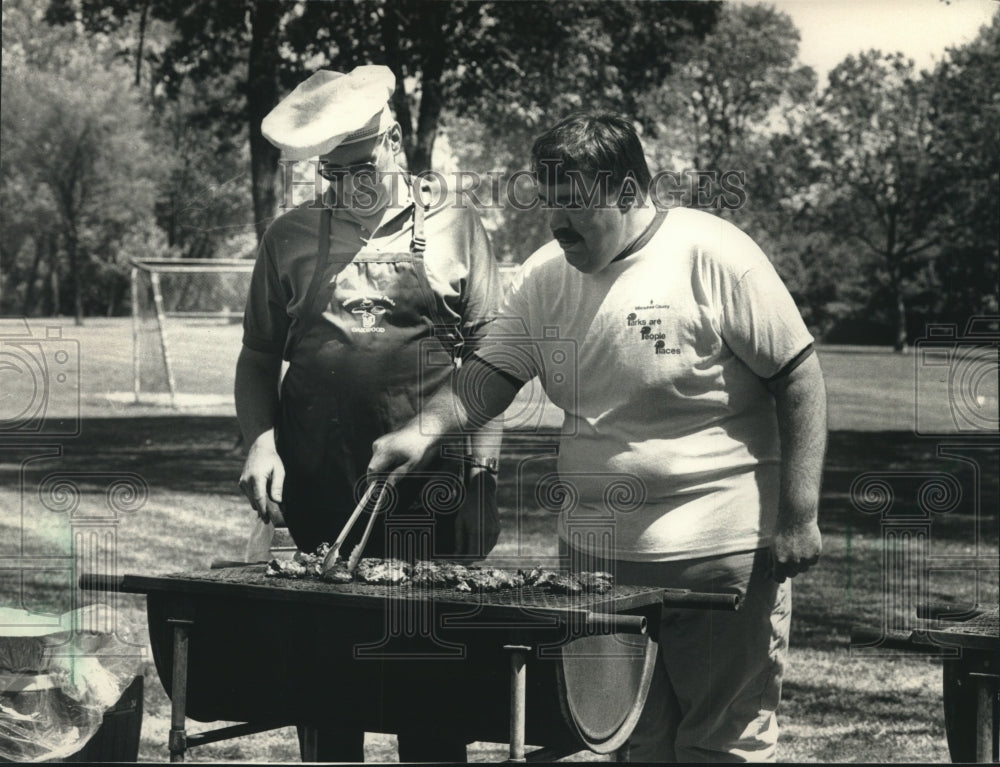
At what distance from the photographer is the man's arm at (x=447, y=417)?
11.2 feet

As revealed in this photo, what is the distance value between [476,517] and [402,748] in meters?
0.64

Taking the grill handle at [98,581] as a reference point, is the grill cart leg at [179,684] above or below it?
below

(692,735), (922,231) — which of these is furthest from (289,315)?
(922,231)

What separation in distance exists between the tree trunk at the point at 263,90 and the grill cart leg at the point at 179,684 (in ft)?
17.1

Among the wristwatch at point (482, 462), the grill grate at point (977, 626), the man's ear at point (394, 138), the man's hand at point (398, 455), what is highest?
the man's ear at point (394, 138)

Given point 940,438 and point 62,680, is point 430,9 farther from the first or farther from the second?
point 940,438

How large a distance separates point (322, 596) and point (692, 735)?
37.1 inches

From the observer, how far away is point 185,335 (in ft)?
49.2

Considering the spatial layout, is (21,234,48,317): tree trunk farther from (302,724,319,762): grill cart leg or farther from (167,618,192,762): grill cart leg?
(167,618,192,762): grill cart leg

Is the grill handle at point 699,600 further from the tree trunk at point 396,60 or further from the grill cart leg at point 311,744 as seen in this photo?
the tree trunk at point 396,60

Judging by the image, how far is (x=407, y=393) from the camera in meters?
3.66
